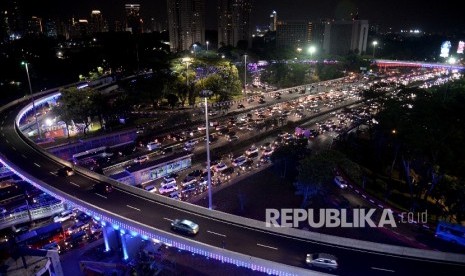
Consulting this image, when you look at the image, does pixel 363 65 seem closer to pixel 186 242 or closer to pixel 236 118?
pixel 236 118

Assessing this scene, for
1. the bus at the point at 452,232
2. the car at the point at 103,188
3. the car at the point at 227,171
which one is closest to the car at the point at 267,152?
the car at the point at 227,171

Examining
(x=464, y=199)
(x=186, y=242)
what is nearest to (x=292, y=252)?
(x=186, y=242)

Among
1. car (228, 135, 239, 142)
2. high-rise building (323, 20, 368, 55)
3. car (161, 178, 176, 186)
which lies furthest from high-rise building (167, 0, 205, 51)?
car (161, 178, 176, 186)

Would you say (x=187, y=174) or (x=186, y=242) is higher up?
(x=186, y=242)

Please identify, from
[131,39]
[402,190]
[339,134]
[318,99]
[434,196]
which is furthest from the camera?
[131,39]

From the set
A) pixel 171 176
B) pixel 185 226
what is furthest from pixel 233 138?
pixel 185 226
